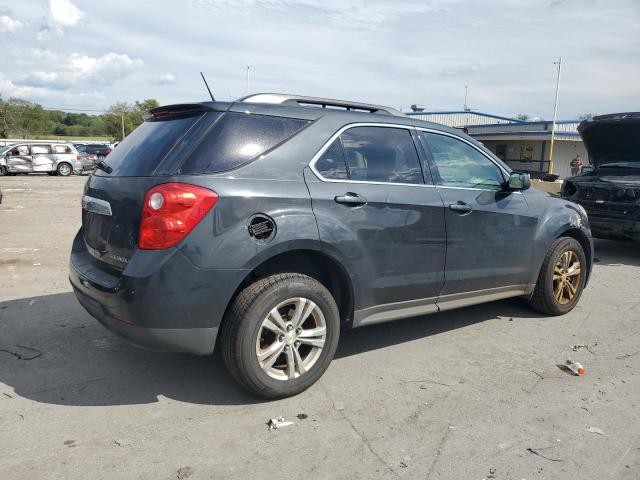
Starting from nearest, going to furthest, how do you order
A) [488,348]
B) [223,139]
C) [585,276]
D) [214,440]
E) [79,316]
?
[214,440] < [223,139] < [488,348] < [79,316] < [585,276]

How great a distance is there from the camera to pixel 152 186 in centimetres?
307

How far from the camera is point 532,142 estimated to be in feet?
132

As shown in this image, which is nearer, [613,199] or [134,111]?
[613,199]


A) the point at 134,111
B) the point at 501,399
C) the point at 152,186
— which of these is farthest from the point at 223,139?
the point at 134,111

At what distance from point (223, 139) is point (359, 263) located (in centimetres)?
119

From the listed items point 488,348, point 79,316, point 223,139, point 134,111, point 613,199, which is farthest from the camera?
point 134,111

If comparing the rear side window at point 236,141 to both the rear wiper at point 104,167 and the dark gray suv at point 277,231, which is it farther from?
the rear wiper at point 104,167

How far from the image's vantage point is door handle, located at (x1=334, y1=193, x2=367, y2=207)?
11.5ft

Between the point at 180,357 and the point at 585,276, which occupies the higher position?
the point at 585,276

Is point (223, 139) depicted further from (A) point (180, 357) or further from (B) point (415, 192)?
(A) point (180, 357)

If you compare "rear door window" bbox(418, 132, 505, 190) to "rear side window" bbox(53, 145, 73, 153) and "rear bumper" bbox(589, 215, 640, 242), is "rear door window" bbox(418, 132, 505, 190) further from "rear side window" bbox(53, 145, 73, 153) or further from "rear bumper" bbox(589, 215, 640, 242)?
"rear side window" bbox(53, 145, 73, 153)

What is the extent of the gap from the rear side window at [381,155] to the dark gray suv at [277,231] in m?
0.01

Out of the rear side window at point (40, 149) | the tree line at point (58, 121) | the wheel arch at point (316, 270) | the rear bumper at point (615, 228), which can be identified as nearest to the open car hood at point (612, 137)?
the rear bumper at point (615, 228)

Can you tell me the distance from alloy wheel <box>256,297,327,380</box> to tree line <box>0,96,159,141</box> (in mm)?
60517
